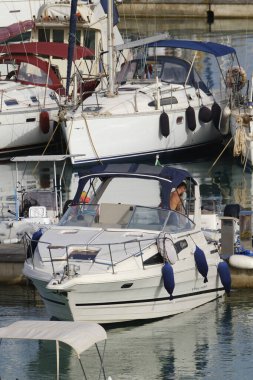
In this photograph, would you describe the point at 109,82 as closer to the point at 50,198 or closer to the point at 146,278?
the point at 50,198

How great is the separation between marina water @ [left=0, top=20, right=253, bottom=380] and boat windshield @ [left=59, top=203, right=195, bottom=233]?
1778 millimetres

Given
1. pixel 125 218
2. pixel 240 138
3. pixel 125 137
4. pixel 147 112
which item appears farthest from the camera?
pixel 125 137

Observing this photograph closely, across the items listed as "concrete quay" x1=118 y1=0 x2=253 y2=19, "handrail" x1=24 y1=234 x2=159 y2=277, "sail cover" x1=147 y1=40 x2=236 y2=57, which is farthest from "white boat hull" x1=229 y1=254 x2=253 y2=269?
"concrete quay" x1=118 y1=0 x2=253 y2=19

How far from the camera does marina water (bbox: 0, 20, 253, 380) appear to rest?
23484 millimetres

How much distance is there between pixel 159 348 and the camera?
2488cm

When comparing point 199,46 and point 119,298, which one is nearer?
point 119,298

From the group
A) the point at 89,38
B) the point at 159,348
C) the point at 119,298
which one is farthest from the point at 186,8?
the point at 159,348

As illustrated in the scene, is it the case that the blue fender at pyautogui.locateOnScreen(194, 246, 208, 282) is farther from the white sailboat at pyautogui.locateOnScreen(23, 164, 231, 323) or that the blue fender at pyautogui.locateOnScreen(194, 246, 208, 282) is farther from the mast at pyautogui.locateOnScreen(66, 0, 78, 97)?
the mast at pyautogui.locateOnScreen(66, 0, 78, 97)

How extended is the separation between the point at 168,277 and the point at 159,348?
1314 millimetres

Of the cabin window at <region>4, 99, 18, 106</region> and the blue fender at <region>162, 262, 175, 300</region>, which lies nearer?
the blue fender at <region>162, 262, 175, 300</region>

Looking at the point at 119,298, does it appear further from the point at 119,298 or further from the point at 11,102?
the point at 11,102

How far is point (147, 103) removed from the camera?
44.1m

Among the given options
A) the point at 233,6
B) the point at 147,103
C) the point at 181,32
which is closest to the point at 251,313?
the point at 147,103

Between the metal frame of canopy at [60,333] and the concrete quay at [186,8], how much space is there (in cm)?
6085
